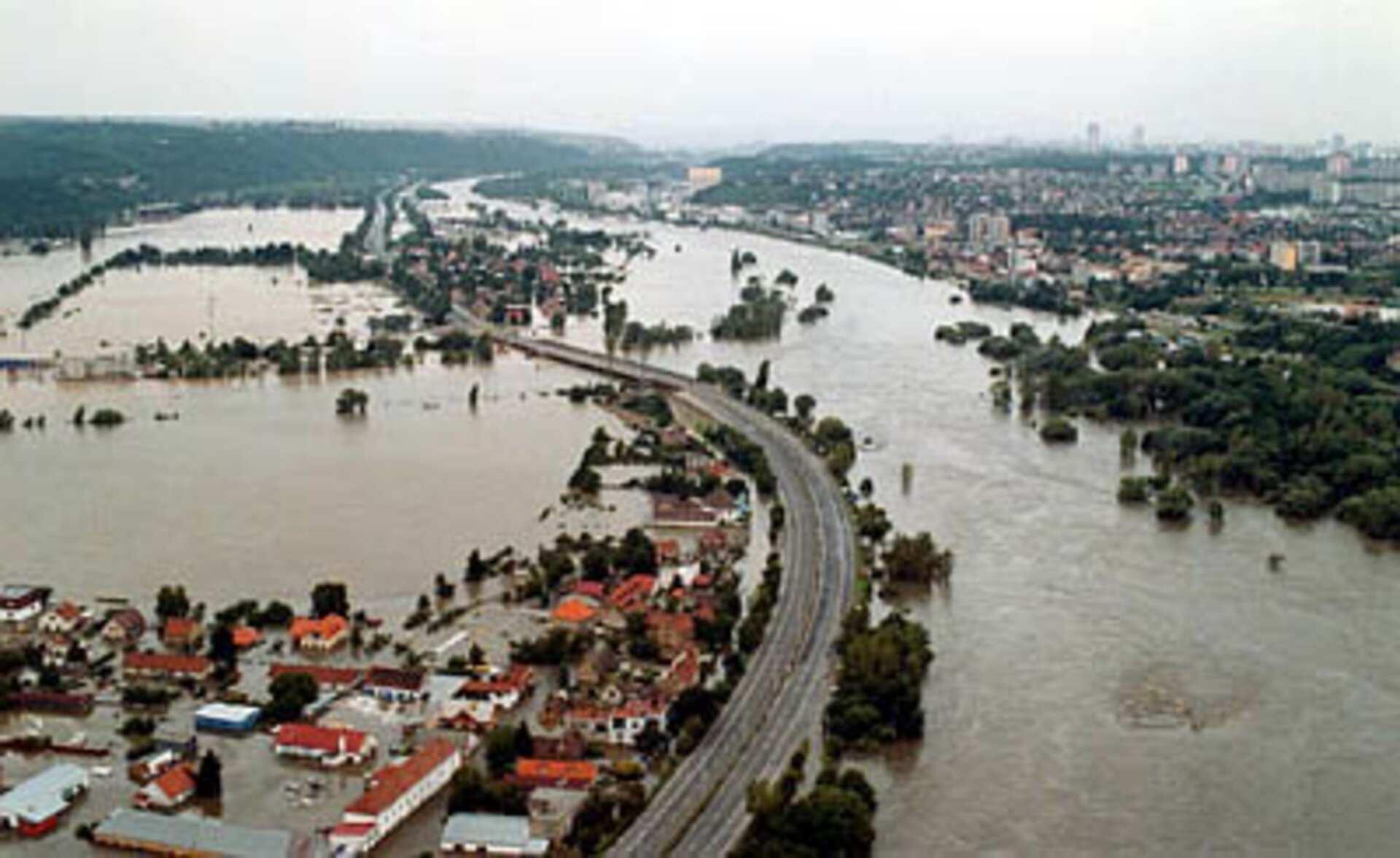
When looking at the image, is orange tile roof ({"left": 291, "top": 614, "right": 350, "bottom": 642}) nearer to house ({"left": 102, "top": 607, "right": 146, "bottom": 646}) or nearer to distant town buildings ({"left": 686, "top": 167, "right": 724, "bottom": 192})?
house ({"left": 102, "top": 607, "right": 146, "bottom": 646})

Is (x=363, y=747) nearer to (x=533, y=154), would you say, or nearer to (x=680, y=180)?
(x=680, y=180)

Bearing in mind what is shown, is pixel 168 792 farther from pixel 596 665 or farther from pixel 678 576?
pixel 678 576

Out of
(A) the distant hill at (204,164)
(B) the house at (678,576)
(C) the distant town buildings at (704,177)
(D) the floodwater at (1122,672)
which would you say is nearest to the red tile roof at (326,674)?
(B) the house at (678,576)

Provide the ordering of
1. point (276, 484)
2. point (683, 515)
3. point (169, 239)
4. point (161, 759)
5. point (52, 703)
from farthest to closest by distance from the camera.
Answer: point (169, 239)
point (276, 484)
point (683, 515)
point (52, 703)
point (161, 759)

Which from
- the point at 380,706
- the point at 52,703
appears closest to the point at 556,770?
the point at 380,706

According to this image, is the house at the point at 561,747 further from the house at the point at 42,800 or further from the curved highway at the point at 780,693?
the house at the point at 42,800

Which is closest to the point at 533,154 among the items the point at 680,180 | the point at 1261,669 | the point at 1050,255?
the point at 680,180
